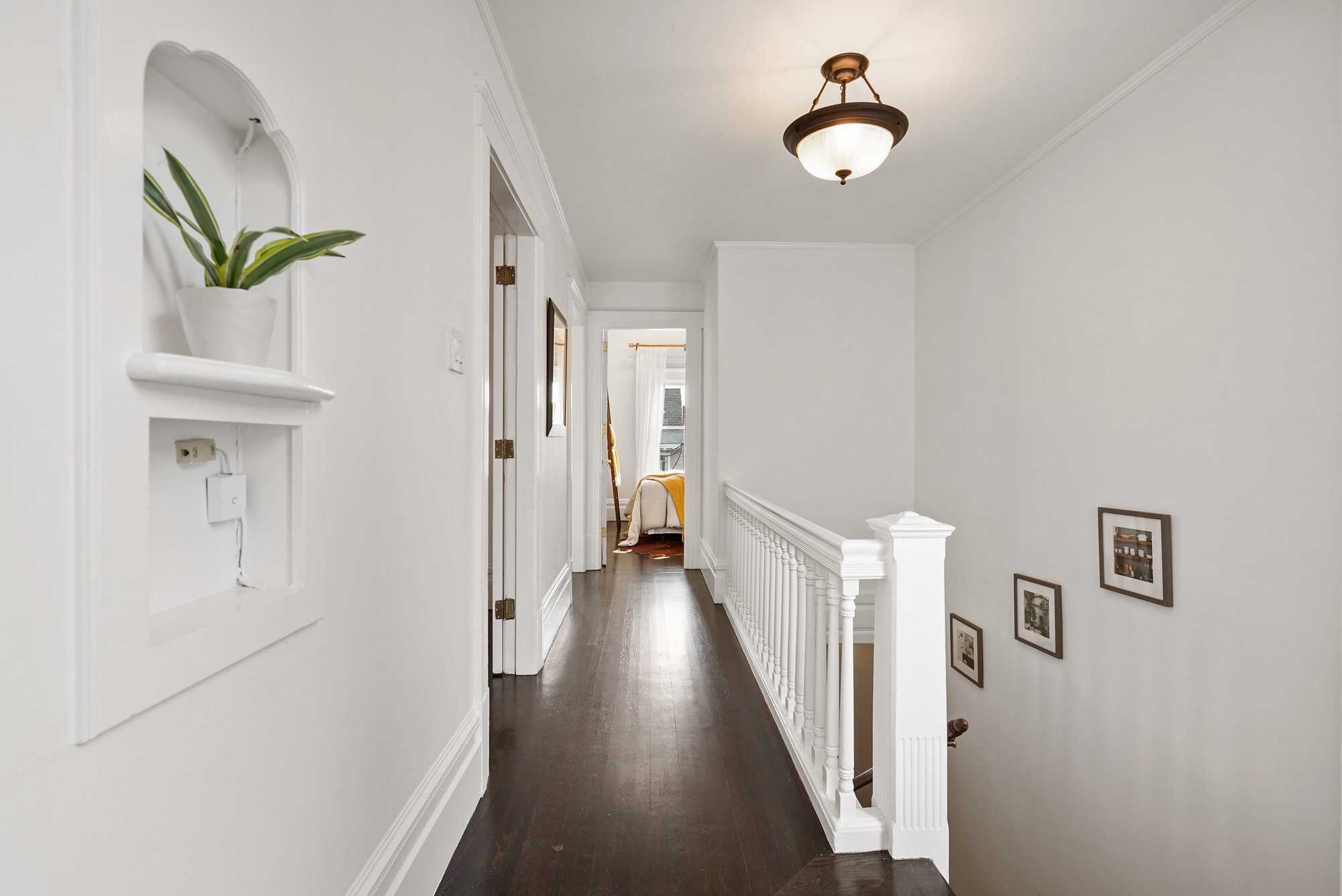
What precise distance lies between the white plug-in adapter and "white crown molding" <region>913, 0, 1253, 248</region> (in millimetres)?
3007

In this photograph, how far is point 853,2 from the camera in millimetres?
2008

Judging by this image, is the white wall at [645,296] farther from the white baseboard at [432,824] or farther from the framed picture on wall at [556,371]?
the white baseboard at [432,824]

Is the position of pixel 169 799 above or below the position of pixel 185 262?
below

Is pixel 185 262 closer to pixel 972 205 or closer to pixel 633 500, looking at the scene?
pixel 972 205

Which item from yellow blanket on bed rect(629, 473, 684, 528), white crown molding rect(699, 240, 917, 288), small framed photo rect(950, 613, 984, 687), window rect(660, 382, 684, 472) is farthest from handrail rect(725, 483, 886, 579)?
window rect(660, 382, 684, 472)

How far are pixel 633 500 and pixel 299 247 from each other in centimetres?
607

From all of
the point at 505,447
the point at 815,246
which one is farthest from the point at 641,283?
the point at 505,447

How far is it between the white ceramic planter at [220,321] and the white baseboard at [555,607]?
8.19 ft

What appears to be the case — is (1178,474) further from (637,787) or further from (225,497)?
(225,497)

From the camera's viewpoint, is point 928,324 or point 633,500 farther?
point 633,500

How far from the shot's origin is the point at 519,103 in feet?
8.38

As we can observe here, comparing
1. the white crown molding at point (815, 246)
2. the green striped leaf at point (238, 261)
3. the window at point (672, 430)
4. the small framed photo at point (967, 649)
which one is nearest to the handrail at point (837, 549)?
the green striped leaf at point (238, 261)

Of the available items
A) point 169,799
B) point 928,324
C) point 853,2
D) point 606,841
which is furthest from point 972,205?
point 169,799

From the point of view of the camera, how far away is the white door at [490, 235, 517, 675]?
9.72 feet
